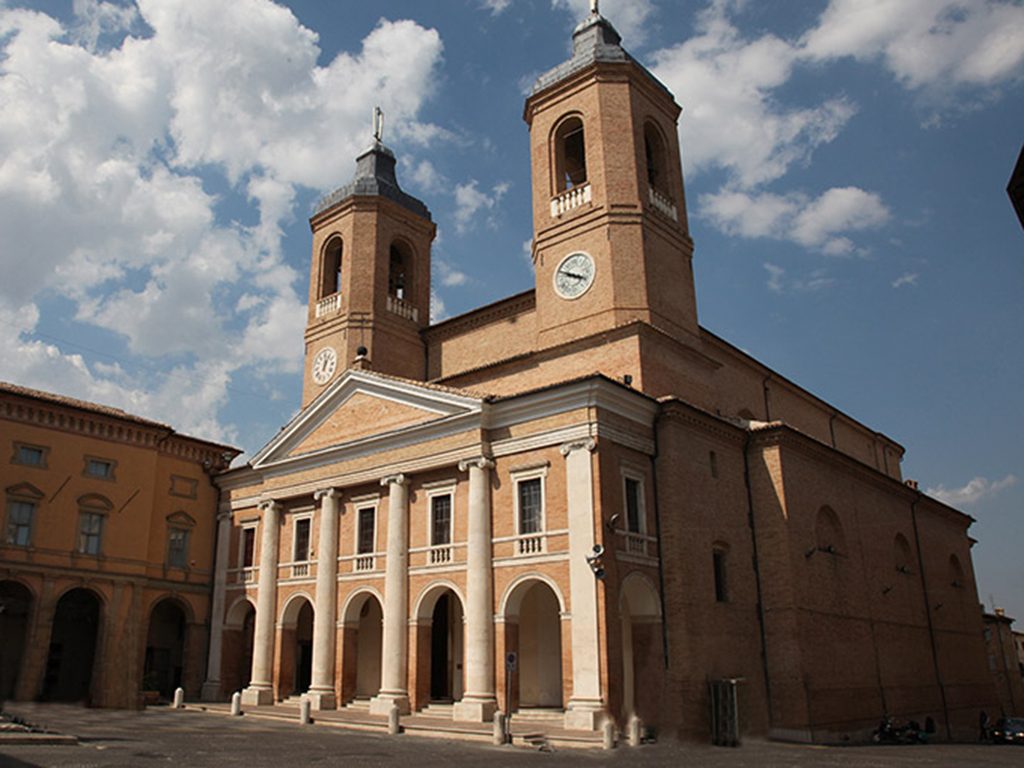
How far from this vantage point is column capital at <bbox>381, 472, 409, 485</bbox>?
80.9ft

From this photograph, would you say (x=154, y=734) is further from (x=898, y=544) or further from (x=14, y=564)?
(x=898, y=544)

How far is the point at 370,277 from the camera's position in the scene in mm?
33500

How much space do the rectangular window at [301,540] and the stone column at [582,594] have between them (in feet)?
34.9

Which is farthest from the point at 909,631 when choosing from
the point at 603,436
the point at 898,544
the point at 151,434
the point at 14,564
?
the point at 14,564

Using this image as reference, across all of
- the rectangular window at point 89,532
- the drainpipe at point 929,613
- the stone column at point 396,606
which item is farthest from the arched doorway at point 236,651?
the drainpipe at point 929,613

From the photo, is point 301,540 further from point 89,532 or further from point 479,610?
point 479,610

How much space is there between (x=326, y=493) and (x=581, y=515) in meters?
9.63

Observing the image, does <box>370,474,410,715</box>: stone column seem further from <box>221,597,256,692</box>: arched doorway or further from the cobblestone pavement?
<box>221,597,256,692</box>: arched doorway

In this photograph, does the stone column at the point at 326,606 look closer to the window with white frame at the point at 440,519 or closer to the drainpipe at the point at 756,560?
the window with white frame at the point at 440,519

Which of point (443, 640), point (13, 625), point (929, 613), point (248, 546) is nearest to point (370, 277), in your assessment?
point (248, 546)

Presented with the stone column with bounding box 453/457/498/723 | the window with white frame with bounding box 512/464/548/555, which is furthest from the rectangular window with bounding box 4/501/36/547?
the window with white frame with bounding box 512/464/548/555

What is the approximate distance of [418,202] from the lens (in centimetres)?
3631

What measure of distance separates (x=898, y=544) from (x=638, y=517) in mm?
15727

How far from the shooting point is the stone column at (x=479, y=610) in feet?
69.7
